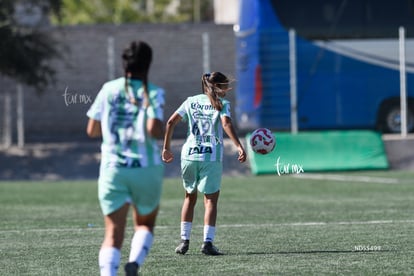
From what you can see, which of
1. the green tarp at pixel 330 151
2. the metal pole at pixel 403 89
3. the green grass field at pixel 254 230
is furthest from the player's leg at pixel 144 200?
the metal pole at pixel 403 89

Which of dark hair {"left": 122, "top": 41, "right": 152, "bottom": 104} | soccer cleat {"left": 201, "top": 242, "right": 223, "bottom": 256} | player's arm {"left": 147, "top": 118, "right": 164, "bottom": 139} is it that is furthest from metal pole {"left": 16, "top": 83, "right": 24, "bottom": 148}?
player's arm {"left": 147, "top": 118, "right": 164, "bottom": 139}

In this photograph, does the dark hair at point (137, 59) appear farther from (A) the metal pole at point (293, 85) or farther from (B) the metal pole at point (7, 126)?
(B) the metal pole at point (7, 126)

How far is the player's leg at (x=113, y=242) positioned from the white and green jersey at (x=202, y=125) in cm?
304

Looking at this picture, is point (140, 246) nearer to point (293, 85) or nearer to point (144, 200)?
point (144, 200)

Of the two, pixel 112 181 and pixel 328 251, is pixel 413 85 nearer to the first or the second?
pixel 328 251

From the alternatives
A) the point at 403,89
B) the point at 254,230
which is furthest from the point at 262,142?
the point at 403,89

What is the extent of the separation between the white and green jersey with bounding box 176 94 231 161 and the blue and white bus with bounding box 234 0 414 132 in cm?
1400

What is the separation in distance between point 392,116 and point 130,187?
58.9ft

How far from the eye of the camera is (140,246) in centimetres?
737

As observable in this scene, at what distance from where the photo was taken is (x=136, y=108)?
24.1 feet

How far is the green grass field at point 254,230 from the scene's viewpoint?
9.28m

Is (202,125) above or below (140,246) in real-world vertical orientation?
above

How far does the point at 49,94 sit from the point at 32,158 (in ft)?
14.2

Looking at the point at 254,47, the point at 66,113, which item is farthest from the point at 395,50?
the point at 66,113
